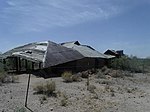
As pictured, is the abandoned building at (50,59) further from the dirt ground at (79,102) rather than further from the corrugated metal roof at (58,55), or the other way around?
the dirt ground at (79,102)

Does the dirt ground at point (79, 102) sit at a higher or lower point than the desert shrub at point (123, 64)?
lower

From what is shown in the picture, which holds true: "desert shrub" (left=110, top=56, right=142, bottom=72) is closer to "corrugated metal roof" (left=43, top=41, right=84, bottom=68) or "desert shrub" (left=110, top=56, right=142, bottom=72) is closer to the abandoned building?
the abandoned building

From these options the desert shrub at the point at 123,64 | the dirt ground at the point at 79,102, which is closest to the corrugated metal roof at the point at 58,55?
the desert shrub at the point at 123,64

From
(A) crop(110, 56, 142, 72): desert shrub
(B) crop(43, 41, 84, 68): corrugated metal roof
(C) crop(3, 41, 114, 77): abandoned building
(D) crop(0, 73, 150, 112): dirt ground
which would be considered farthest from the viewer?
(A) crop(110, 56, 142, 72): desert shrub

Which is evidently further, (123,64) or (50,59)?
(123,64)

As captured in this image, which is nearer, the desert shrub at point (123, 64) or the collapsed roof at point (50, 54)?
the collapsed roof at point (50, 54)

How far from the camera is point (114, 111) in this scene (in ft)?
56.3

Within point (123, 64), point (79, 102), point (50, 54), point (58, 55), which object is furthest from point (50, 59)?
point (79, 102)

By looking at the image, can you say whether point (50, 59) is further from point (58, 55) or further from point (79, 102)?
point (79, 102)

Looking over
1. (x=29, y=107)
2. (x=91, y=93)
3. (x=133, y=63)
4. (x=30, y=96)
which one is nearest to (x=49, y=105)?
(x=29, y=107)

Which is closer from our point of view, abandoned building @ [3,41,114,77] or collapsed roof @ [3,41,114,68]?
collapsed roof @ [3,41,114,68]

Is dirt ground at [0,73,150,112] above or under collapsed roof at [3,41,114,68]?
under

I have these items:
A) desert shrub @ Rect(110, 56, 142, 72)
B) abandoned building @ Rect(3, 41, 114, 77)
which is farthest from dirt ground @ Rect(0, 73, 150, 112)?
desert shrub @ Rect(110, 56, 142, 72)

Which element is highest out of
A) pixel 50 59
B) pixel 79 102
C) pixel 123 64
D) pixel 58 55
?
pixel 58 55
